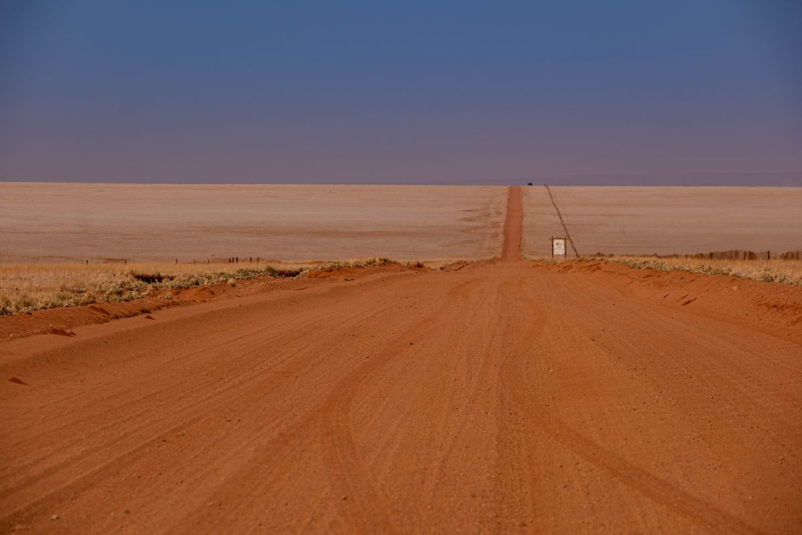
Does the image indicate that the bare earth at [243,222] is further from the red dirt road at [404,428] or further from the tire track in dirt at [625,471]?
the tire track in dirt at [625,471]

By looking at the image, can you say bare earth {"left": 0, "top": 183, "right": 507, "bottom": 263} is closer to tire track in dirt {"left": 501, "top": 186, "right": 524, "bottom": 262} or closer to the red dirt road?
tire track in dirt {"left": 501, "top": 186, "right": 524, "bottom": 262}

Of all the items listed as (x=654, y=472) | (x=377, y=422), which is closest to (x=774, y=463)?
(x=654, y=472)

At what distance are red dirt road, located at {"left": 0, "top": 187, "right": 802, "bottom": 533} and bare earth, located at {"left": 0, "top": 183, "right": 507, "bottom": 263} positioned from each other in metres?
37.7

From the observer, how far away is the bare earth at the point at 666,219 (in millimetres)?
56344

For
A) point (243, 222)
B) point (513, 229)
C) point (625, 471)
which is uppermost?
point (243, 222)

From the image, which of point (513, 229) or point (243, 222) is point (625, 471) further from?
point (243, 222)

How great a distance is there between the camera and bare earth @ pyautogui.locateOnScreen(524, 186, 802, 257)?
56344 mm

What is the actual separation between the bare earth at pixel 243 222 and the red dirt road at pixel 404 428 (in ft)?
124

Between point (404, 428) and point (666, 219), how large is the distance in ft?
233

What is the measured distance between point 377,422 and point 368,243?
52.4 meters

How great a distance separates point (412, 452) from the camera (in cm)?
641

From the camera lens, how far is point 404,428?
23.2 feet

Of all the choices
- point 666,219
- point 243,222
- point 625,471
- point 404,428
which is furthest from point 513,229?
point 625,471

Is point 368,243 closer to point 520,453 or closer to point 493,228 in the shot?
point 493,228
